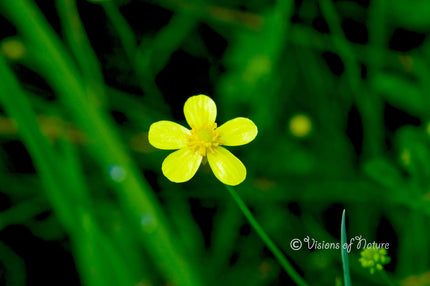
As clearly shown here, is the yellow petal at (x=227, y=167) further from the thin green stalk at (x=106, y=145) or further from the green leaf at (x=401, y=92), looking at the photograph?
the green leaf at (x=401, y=92)

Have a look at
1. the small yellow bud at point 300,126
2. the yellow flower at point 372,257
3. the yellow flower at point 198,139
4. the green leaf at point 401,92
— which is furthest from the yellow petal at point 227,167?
the green leaf at point 401,92

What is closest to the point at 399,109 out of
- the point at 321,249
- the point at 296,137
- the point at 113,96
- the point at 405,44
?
the point at 405,44

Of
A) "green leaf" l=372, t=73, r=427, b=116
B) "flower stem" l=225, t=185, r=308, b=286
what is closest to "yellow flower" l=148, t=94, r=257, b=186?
"flower stem" l=225, t=185, r=308, b=286

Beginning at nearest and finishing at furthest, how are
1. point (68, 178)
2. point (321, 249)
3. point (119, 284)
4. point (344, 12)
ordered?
point (119, 284) < point (68, 178) < point (321, 249) < point (344, 12)

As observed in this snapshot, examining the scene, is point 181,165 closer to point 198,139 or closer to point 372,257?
point 198,139

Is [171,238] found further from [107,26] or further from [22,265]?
[107,26]

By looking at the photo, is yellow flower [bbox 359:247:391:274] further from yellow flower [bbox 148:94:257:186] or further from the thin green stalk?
the thin green stalk

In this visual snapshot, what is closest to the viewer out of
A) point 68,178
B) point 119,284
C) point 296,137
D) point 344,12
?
point 119,284
